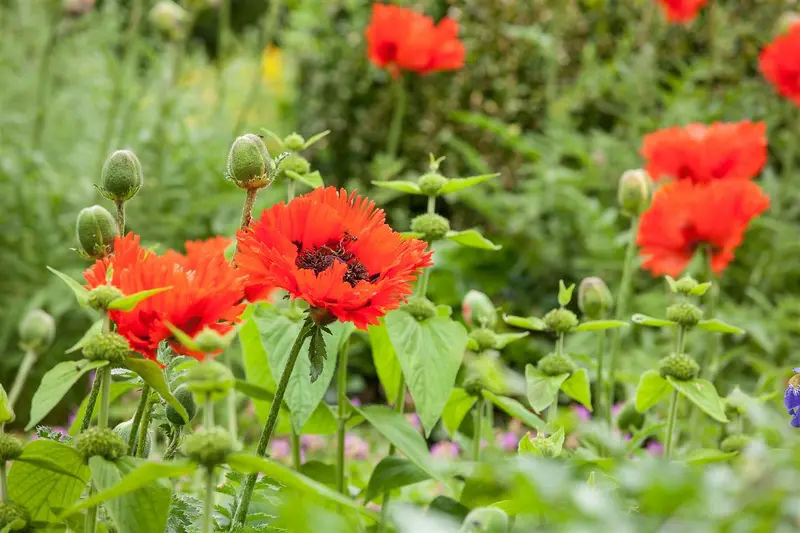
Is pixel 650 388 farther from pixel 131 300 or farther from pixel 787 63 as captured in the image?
pixel 787 63

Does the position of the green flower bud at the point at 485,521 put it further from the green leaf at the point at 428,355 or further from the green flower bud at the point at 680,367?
the green flower bud at the point at 680,367

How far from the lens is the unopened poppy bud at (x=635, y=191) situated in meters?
1.26

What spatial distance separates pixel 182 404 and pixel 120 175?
20cm

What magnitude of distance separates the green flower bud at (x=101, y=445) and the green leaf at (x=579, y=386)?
49 centimetres

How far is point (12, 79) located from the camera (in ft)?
9.97

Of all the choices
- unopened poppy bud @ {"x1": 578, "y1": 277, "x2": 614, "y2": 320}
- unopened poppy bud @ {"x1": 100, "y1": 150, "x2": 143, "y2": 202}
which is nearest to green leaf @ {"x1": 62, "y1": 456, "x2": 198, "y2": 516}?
unopened poppy bud @ {"x1": 100, "y1": 150, "x2": 143, "y2": 202}

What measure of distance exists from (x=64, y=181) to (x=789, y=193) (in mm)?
1859

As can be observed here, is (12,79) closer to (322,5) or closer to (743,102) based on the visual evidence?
(322,5)

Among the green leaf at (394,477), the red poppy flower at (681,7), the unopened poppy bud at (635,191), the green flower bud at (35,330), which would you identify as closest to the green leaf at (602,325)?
the green leaf at (394,477)

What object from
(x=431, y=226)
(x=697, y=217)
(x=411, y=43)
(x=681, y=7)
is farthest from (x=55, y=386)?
(x=681, y=7)

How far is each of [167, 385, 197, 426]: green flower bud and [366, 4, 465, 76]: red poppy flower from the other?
147 centimetres

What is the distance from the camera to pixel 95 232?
81cm

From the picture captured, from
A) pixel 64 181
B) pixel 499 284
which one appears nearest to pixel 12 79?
pixel 64 181

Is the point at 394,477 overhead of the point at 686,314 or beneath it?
beneath
